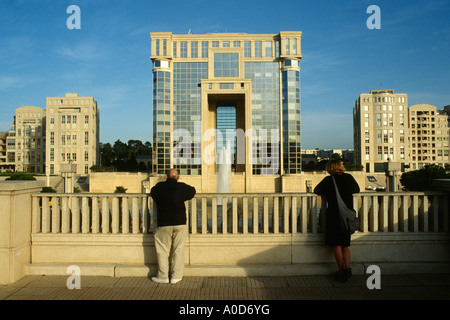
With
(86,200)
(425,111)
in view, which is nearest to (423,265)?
(86,200)

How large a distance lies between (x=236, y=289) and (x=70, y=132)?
302 ft

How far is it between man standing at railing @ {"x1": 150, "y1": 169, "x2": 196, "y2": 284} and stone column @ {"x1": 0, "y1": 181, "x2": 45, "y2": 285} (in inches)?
85.0

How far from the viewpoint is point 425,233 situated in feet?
16.4

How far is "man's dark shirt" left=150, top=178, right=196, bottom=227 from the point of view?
4.50 m

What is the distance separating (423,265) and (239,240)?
Answer: 306 centimetres

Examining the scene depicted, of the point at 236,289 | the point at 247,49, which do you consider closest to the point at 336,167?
the point at 236,289

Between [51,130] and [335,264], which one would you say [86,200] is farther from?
[51,130]

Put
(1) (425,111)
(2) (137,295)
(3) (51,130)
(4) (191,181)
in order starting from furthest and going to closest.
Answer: (1) (425,111) < (3) (51,130) < (4) (191,181) < (2) (137,295)

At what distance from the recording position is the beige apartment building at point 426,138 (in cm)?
10625

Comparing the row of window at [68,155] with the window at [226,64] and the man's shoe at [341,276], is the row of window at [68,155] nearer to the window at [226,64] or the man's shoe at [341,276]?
the window at [226,64]

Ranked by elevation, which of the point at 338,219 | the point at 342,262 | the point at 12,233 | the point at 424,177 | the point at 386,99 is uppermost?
the point at 386,99

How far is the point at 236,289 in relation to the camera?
4246mm

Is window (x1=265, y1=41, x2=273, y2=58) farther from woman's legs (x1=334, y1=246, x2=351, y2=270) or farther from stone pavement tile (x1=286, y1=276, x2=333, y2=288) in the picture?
stone pavement tile (x1=286, y1=276, x2=333, y2=288)

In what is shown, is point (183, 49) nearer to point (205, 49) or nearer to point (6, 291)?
point (205, 49)
